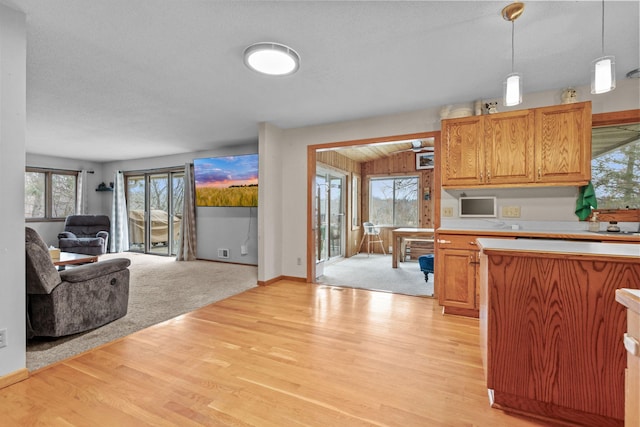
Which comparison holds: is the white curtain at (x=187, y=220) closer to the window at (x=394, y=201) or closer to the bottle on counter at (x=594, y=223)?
the window at (x=394, y=201)

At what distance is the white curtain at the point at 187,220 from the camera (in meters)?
6.33

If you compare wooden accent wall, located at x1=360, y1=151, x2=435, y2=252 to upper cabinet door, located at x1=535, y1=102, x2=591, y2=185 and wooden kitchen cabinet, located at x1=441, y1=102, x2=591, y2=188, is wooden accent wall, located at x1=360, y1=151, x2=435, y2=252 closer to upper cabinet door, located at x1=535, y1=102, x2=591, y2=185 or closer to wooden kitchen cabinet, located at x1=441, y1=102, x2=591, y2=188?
wooden kitchen cabinet, located at x1=441, y1=102, x2=591, y2=188

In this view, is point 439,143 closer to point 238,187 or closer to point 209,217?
point 238,187

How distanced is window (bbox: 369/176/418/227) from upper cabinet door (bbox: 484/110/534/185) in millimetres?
4201

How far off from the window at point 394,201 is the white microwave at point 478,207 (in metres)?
3.81

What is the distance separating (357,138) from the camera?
4102 millimetres

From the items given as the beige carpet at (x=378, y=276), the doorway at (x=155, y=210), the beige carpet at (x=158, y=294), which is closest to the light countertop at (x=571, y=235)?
the beige carpet at (x=378, y=276)

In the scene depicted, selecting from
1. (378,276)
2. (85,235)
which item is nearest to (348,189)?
(378,276)

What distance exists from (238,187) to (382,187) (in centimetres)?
388

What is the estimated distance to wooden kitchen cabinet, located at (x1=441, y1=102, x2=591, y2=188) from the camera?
2.83m

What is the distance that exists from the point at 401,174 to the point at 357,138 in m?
3.60

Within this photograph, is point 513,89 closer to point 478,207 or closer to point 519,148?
point 519,148

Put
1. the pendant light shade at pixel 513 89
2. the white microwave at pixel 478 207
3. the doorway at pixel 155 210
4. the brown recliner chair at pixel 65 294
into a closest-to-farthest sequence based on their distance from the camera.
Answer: the pendant light shade at pixel 513 89
the brown recliner chair at pixel 65 294
the white microwave at pixel 478 207
the doorway at pixel 155 210

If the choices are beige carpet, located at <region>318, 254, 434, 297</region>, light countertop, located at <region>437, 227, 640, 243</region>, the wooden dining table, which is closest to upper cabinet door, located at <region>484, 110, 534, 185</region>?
light countertop, located at <region>437, 227, 640, 243</region>
